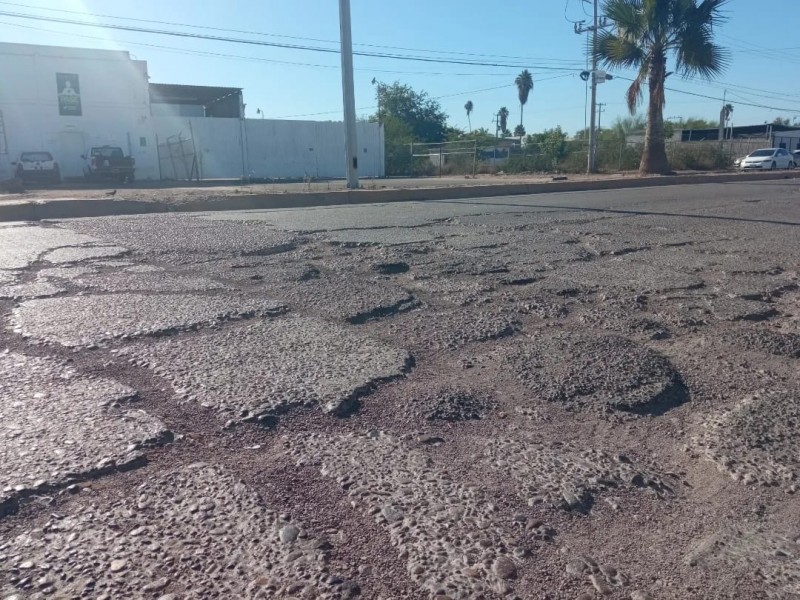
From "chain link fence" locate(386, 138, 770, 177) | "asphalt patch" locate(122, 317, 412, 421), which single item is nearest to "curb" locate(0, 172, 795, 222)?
"asphalt patch" locate(122, 317, 412, 421)

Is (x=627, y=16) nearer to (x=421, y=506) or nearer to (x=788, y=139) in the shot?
(x=421, y=506)

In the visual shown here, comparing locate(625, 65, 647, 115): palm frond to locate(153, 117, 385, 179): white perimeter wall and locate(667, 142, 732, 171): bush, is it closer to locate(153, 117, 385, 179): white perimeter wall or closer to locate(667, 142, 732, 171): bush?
locate(667, 142, 732, 171): bush

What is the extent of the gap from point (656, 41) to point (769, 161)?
1172 cm

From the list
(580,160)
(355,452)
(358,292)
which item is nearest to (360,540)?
(355,452)

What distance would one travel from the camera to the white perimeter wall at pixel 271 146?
34844 mm

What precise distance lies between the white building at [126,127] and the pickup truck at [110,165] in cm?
322

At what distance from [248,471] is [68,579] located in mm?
578

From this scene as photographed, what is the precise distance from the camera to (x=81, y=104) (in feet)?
102

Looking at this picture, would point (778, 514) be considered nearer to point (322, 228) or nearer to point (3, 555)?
point (3, 555)

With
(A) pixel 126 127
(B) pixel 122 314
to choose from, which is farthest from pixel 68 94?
(B) pixel 122 314

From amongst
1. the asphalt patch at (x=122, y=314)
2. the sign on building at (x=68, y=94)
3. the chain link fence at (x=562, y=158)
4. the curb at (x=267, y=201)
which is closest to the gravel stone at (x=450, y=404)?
the asphalt patch at (x=122, y=314)

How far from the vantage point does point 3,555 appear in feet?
5.12

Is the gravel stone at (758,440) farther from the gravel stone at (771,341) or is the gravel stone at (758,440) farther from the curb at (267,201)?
the curb at (267,201)

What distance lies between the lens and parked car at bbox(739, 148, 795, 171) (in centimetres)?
2928
